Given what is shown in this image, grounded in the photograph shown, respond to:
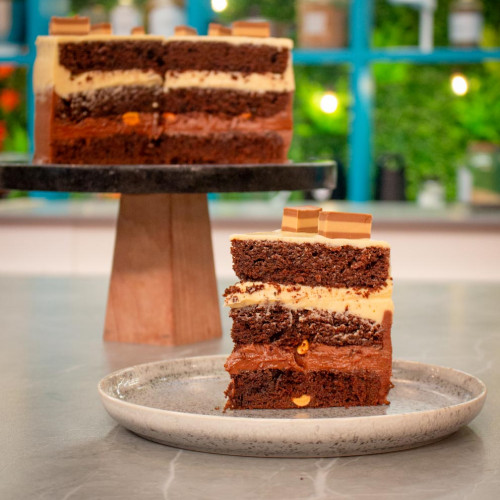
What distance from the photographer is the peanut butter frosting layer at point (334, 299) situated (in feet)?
3.73

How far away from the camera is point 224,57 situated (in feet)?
5.78

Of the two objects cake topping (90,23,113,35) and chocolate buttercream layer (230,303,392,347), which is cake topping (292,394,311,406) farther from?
cake topping (90,23,113,35)

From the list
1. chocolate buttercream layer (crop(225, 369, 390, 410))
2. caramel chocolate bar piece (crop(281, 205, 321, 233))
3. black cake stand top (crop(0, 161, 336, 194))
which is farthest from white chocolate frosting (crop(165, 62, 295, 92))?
chocolate buttercream layer (crop(225, 369, 390, 410))

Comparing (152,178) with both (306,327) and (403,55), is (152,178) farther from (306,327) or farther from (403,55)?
(403,55)

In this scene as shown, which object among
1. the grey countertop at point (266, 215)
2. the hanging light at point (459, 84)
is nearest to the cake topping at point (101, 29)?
the grey countertop at point (266, 215)

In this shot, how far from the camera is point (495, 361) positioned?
4.78 feet

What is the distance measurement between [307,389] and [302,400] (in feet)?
0.05

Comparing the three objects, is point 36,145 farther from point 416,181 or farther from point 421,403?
point 416,181

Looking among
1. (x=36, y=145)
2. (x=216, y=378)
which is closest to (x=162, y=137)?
(x=36, y=145)

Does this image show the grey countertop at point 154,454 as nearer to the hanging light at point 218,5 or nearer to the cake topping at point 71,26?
the cake topping at point 71,26

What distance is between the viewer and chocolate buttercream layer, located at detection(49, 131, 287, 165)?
5.68 ft

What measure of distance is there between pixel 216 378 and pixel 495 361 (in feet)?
1.49

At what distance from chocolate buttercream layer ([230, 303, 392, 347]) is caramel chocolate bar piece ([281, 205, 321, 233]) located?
9 centimetres

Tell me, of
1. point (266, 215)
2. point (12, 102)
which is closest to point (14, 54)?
point (12, 102)
